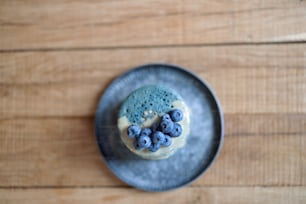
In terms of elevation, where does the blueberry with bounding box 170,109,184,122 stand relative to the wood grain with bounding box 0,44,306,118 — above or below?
below

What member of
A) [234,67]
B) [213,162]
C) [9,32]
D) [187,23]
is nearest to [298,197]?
[213,162]

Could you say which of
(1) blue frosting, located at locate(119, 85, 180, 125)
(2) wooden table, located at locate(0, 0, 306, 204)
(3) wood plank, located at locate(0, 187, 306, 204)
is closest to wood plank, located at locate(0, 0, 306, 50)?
(2) wooden table, located at locate(0, 0, 306, 204)

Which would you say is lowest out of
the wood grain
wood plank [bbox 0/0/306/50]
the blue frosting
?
the blue frosting

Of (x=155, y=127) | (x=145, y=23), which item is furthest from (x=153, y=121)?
(x=145, y=23)

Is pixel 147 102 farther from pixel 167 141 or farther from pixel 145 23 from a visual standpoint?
pixel 145 23

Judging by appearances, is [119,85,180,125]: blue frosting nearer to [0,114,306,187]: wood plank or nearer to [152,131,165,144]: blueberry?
[152,131,165,144]: blueberry

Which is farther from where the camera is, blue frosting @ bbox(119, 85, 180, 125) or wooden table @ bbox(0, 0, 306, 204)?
wooden table @ bbox(0, 0, 306, 204)

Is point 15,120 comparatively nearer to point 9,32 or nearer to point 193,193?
point 9,32
